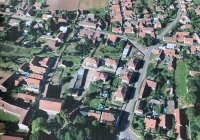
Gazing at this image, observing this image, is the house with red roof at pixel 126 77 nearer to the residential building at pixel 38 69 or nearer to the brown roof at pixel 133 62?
the brown roof at pixel 133 62

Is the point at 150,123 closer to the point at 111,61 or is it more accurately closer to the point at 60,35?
the point at 111,61

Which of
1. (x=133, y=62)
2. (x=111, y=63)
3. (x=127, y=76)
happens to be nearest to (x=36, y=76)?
(x=111, y=63)

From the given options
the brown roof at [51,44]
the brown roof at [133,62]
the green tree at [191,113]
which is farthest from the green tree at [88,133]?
the brown roof at [51,44]

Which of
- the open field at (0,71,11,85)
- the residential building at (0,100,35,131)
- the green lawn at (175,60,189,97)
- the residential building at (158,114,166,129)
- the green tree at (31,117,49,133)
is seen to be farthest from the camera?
the green lawn at (175,60,189,97)

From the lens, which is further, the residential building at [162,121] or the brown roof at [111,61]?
the brown roof at [111,61]

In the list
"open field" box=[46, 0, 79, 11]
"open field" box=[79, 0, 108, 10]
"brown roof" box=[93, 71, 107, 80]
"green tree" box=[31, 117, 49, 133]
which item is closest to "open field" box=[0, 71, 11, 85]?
"green tree" box=[31, 117, 49, 133]

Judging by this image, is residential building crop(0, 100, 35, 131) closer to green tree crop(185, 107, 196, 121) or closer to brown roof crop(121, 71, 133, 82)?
brown roof crop(121, 71, 133, 82)

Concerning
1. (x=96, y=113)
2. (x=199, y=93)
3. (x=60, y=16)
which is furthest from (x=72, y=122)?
(x=60, y=16)
